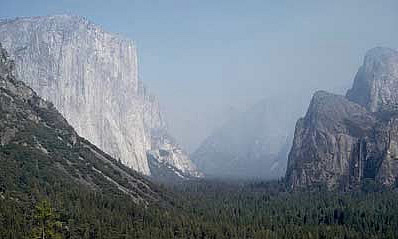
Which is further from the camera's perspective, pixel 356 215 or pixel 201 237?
pixel 356 215

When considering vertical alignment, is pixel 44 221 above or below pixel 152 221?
above

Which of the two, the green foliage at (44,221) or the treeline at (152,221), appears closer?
the green foliage at (44,221)

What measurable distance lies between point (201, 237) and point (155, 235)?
54.8ft

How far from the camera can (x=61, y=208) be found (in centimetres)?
13875

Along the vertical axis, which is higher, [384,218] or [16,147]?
[16,147]

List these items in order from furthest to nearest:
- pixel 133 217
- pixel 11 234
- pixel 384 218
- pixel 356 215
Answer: pixel 356 215 < pixel 384 218 < pixel 133 217 < pixel 11 234

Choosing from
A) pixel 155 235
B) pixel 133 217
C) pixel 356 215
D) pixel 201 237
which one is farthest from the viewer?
pixel 356 215

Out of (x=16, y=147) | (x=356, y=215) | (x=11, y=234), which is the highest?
(x=16, y=147)

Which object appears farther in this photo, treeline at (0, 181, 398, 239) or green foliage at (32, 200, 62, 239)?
treeline at (0, 181, 398, 239)

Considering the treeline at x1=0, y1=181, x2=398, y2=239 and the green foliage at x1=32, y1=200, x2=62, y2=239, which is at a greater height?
the green foliage at x1=32, y1=200, x2=62, y2=239

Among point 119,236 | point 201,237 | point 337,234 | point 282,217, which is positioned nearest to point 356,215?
point 282,217

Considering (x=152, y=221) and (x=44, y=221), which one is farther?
(x=152, y=221)

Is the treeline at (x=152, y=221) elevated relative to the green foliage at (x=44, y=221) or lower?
lower

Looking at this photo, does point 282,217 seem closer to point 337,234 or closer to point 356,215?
point 356,215
